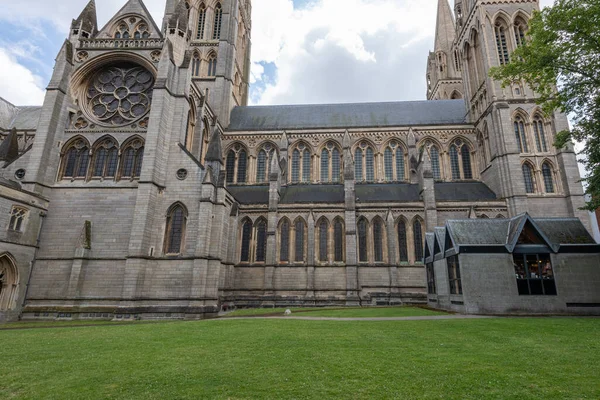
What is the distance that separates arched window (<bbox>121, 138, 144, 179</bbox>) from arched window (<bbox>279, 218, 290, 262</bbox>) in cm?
1243

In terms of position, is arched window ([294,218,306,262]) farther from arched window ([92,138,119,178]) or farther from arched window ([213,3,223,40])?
arched window ([213,3,223,40])

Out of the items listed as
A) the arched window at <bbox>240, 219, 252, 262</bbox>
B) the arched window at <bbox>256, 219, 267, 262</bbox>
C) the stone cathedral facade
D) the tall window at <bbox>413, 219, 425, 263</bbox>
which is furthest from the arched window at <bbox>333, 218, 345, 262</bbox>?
the arched window at <bbox>240, 219, 252, 262</bbox>

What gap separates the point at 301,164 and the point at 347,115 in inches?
356

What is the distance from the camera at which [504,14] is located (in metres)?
32.8

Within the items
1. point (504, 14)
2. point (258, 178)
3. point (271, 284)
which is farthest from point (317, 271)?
point (504, 14)

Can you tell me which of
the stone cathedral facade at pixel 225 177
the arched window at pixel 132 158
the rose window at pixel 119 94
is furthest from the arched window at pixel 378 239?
the rose window at pixel 119 94

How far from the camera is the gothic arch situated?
19.5 metres

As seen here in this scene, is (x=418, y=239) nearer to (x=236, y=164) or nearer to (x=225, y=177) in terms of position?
(x=225, y=177)

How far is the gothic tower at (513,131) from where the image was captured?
91.7 feet

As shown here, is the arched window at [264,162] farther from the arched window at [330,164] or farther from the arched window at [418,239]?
the arched window at [418,239]

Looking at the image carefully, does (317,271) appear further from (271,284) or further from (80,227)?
(80,227)

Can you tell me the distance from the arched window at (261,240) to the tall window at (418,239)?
43.4 ft

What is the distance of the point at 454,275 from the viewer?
62.5ft

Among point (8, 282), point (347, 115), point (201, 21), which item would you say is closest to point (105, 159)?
point (8, 282)
